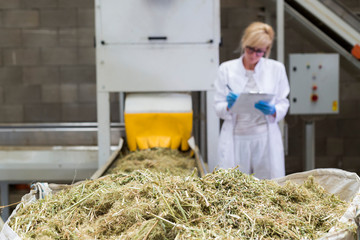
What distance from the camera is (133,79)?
2.40 meters

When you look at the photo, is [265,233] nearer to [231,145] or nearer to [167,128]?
[231,145]

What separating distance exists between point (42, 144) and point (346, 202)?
103 inches

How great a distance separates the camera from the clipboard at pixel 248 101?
1938 millimetres

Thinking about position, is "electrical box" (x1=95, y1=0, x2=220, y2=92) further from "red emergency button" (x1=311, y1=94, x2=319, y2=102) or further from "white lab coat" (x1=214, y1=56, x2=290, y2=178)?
"red emergency button" (x1=311, y1=94, x2=319, y2=102)

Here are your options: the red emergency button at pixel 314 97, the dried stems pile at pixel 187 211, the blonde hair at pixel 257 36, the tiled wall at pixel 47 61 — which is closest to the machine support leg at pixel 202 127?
the blonde hair at pixel 257 36

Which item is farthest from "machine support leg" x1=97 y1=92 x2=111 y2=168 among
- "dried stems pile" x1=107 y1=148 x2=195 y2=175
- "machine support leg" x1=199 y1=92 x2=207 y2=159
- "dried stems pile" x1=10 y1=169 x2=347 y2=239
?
"dried stems pile" x1=10 y1=169 x2=347 y2=239

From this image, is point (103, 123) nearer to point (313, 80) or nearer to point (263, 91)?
point (263, 91)

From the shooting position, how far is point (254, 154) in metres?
2.26

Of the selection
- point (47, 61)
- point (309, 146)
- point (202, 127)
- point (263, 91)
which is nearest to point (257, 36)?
point (263, 91)

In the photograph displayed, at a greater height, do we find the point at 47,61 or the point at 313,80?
the point at 47,61

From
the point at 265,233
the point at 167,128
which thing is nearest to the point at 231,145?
the point at 167,128

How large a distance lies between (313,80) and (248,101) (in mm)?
1302

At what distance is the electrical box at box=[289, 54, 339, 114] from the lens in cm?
306

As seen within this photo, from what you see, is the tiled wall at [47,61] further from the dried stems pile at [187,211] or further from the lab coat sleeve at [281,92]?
the dried stems pile at [187,211]
